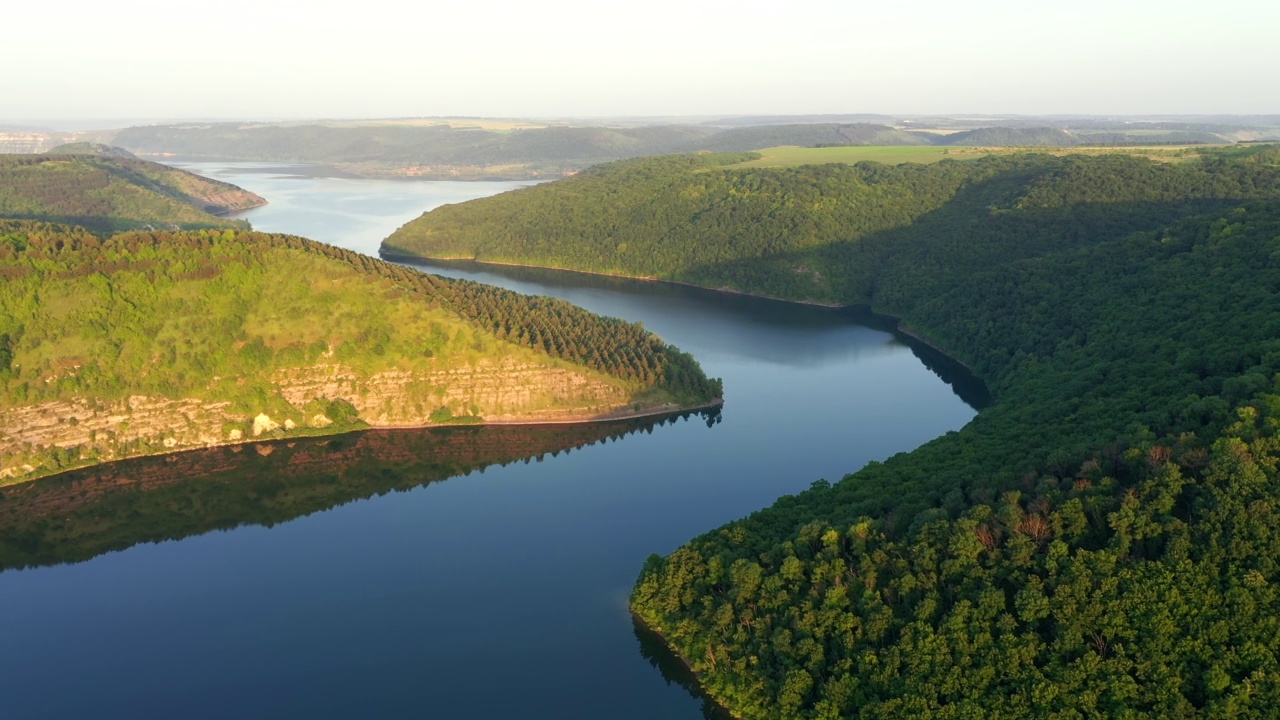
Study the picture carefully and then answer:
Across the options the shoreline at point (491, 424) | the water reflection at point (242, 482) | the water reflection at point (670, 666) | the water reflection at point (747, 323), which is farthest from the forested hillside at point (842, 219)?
the water reflection at point (670, 666)

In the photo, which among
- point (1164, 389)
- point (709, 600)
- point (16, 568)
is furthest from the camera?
point (16, 568)

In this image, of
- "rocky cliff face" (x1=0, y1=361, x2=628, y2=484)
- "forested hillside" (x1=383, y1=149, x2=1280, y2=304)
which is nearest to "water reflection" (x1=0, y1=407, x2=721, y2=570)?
"rocky cliff face" (x1=0, y1=361, x2=628, y2=484)

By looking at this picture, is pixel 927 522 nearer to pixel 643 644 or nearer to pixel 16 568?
pixel 643 644

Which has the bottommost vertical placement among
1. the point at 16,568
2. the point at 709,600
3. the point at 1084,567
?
the point at 16,568

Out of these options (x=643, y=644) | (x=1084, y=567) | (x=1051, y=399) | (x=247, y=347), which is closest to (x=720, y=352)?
(x=1051, y=399)

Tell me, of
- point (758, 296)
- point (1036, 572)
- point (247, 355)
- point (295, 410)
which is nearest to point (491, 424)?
point (295, 410)

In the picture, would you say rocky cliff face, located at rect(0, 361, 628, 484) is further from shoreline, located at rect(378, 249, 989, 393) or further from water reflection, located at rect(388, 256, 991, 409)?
shoreline, located at rect(378, 249, 989, 393)
